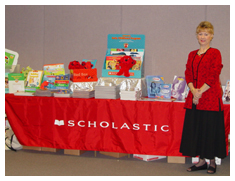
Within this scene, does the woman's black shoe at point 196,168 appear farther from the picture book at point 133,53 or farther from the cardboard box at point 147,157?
the picture book at point 133,53

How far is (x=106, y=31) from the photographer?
14.1 feet

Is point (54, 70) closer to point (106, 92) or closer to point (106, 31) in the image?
point (106, 92)

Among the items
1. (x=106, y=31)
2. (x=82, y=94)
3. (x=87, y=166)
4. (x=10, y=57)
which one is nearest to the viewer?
(x=87, y=166)

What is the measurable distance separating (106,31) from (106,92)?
1.47 m

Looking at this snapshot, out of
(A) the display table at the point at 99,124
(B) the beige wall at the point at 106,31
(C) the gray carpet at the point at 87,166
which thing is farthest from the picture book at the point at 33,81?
(B) the beige wall at the point at 106,31

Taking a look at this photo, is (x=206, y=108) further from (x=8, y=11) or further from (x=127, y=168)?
(x=8, y=11)

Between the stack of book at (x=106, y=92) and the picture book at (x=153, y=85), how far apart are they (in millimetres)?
405

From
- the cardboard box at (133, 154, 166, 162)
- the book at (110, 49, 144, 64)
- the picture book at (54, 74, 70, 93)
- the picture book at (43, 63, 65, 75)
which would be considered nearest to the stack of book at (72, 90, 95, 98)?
the picture book at (54, 74, 70, 93)

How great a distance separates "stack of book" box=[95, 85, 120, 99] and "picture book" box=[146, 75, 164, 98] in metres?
0.41

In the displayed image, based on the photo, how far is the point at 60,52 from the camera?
14.8 feet

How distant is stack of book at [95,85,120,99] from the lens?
10.4ft

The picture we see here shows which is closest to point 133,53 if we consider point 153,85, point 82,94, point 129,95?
point 153,85

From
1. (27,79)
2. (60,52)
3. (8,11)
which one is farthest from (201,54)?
(8,11)

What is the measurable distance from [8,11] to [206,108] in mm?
3801
